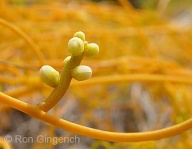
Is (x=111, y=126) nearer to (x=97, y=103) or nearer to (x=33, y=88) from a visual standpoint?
(x=97, y=103)

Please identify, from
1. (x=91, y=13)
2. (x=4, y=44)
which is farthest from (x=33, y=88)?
(x=91, y=13)

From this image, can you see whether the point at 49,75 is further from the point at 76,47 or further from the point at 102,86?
the point at 102,86

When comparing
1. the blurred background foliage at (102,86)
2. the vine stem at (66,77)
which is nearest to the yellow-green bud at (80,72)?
the vine stem at (66,77)

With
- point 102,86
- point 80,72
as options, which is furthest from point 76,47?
point 102,86

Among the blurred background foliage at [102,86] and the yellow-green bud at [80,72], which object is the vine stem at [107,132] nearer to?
the yellow-green bud at [80,72]

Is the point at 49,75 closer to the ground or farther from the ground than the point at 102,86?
farther from the ground

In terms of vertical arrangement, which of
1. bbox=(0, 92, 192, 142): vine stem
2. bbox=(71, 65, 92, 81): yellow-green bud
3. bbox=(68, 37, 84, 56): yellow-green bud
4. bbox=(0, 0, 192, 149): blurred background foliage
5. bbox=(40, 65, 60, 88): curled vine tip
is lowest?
bbox=(0, 0, 192, 149): blurred background foliage

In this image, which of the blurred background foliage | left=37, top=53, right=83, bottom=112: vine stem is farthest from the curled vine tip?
the blurred background foliage

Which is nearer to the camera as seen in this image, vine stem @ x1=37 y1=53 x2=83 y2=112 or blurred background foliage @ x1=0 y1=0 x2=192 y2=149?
vine stem @ x1=37 y1=53 x2=83 y2=112

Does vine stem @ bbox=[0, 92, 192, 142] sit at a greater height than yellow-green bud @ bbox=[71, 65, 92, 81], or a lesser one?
lesser

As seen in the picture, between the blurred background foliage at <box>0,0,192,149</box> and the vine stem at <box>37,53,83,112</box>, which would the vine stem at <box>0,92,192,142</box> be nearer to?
the vine stem at <box>37,53,83,112</box>
